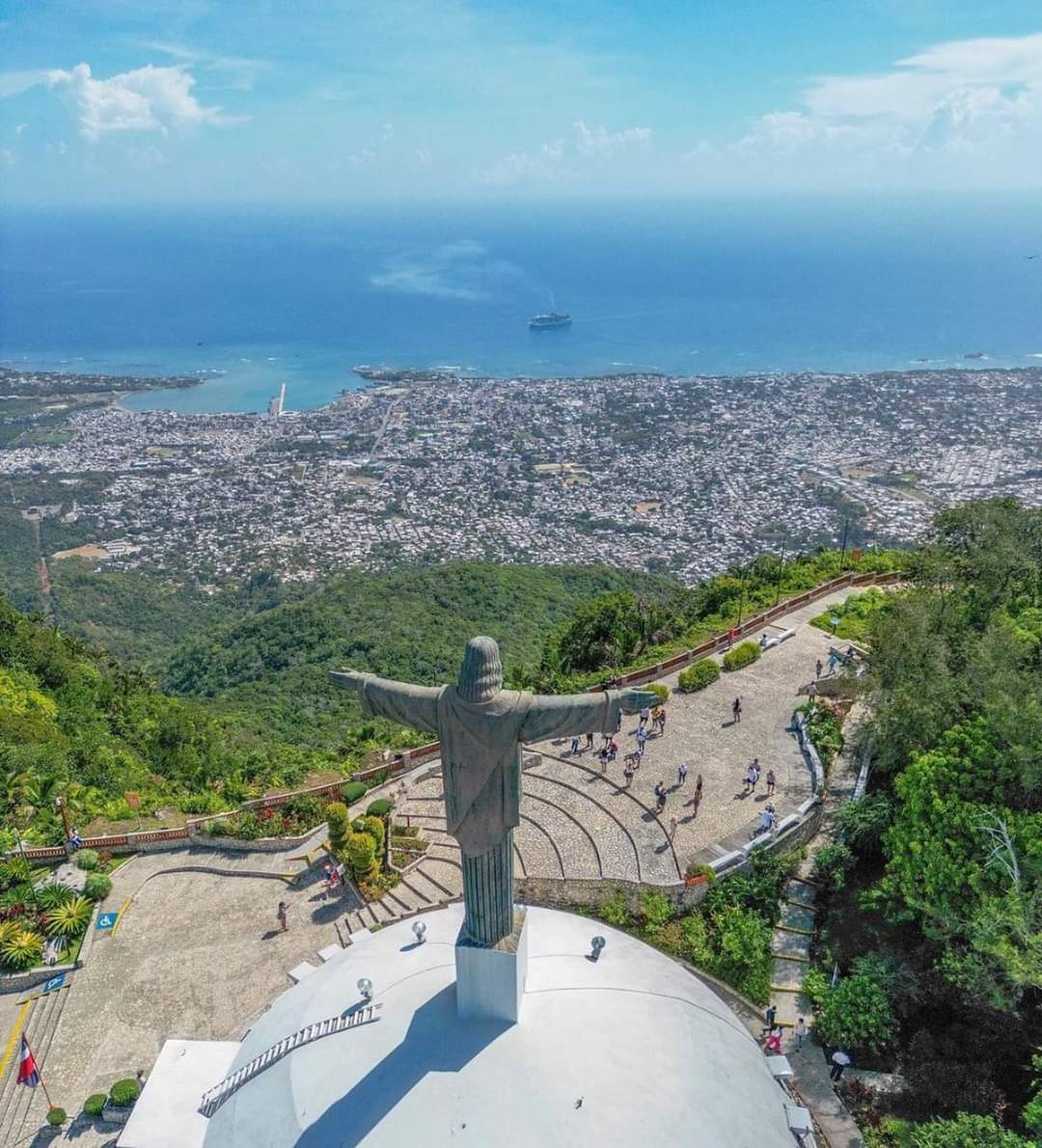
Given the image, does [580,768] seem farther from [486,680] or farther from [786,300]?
[786,300]

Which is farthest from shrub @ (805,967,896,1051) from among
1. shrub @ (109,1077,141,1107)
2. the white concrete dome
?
shrub @ (109,1077,141,1107)

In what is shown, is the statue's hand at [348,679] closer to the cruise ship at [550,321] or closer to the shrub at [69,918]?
the shrub at [69,918]

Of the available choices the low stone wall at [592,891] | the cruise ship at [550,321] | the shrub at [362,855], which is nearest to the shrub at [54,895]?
the shrub at [362,855]

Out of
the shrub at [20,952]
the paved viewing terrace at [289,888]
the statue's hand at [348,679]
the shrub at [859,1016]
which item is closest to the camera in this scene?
the statue's hand at [348,679]

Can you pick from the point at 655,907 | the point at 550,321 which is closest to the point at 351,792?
the point at 655,907

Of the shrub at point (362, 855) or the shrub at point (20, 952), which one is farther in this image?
the shrub at point (362, 855)

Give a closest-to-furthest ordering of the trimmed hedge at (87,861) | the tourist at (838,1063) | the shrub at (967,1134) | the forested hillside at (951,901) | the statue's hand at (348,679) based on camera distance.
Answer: the statue's hand at (348,679)
the shrub at (967,1134)
the forested hillside at (951,901)
the tourist at (838,1063)
the trimmed hedge at (87,861)

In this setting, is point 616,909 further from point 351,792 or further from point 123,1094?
point 123,1094
